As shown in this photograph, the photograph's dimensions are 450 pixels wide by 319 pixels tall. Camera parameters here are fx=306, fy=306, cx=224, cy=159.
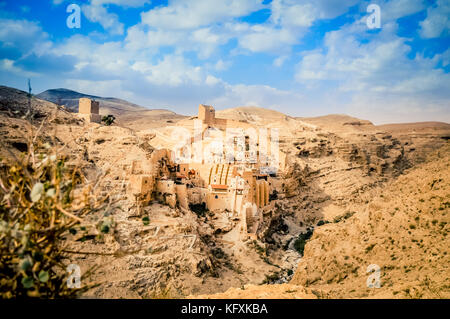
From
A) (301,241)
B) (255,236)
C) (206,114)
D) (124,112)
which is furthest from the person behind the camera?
(124,112)

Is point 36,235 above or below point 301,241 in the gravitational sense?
above

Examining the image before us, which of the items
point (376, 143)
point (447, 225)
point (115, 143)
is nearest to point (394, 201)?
point (447, 225)

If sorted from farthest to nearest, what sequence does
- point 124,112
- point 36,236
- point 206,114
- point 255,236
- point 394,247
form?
point 124,112, point 206,114, point 255,236, point 394,247, point 36,236

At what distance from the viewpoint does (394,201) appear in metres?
14.4

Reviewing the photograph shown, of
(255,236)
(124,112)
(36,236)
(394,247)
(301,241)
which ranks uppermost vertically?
(124,112)

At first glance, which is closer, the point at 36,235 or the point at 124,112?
the point at 36,235

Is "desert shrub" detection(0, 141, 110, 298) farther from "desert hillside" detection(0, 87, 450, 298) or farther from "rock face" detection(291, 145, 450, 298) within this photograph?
"rock face" detection(291, 145, 450, 298)

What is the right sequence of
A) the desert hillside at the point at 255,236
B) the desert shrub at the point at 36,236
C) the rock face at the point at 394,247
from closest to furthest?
the desert shrub at the point at 36,236
the rock face at the point at 394,247
the desert hillside at the point at 255,236

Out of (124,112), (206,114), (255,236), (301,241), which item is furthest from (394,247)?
(124,112)

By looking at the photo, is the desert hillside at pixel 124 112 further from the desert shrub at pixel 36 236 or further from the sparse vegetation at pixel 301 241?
the desert shrub at pixel 36 236

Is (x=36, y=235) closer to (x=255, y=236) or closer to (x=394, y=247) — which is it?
(x=394, y=247)

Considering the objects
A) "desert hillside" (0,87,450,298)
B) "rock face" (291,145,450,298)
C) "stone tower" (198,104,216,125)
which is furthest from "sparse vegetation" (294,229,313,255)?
"stone tower" (198,104,216,125)

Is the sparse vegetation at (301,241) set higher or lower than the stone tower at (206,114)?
lower

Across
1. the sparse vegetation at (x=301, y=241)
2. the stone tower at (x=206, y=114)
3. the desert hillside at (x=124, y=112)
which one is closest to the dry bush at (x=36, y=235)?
the sparse vegetation at (x=301, y=241)
